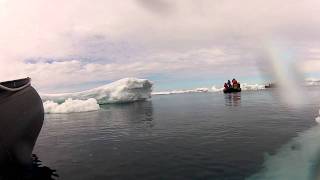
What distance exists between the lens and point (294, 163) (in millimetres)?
21047

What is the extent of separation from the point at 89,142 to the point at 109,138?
2698 mm

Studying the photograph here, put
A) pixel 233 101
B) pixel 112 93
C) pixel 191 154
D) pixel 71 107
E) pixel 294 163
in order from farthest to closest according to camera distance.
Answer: pixel 112 93 < pixel 233 101 < pixel 71 107 < pixel 191 154 < pixel 294 163

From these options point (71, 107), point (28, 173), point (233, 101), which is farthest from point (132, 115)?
point (233, 101)

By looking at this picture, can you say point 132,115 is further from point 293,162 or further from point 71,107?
point 293,162

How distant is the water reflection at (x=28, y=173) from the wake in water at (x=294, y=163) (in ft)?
41.2

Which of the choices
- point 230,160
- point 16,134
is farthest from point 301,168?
point 16,134

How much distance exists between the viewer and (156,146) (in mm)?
28922

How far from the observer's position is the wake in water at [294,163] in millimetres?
18522

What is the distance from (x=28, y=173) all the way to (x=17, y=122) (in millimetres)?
3442

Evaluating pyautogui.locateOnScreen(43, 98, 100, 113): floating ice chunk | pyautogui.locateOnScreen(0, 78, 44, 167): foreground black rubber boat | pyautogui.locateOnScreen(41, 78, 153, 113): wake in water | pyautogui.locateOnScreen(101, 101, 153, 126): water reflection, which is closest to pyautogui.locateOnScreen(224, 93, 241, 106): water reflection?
pyautogui.locateOnScreen(101, 101, 153, 126): water reflection

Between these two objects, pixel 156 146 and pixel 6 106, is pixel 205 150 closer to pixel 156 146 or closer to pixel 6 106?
pixel 156 146

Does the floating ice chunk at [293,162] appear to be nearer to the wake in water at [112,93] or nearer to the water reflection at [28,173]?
the water reflection at [28,173]

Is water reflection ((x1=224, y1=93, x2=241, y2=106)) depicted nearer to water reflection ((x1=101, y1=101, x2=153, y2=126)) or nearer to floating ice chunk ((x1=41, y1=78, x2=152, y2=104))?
water reflection ((x1=101, y1=101, x2=153, y2=126))

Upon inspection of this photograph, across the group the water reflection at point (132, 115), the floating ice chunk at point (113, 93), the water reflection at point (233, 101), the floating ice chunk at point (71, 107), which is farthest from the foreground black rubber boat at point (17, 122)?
the floating ice chunk at point (113, 93)
